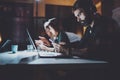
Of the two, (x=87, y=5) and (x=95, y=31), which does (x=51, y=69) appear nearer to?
(x=95, y=31)

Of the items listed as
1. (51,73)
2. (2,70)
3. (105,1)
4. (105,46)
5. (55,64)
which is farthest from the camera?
(105,1)

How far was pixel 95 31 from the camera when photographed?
9.77ft

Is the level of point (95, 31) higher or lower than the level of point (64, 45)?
higher

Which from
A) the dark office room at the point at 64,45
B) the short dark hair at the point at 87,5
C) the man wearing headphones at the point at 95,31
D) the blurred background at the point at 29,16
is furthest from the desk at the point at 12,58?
the blurred background at the point at 29,16

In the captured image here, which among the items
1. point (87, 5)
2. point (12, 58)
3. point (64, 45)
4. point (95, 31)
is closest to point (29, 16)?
point (64, 45)

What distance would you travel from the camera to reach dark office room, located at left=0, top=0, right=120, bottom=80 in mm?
2160

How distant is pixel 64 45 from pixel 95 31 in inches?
24.9

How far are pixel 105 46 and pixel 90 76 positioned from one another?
0.58m

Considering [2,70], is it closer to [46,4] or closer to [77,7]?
[77,7]

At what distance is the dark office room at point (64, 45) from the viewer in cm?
216

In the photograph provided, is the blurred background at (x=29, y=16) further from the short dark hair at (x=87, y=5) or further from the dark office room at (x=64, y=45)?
the short dark hair at (x=87, y=5)

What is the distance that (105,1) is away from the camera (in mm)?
4504

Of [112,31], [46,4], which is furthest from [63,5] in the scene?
[112,31]

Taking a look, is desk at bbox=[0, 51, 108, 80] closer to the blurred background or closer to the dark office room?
the dark office room
